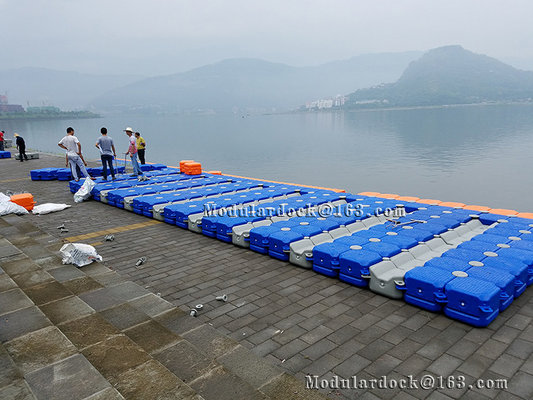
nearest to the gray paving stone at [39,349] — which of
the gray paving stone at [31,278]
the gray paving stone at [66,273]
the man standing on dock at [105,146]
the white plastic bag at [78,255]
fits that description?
the gray paving stone at [31,278]

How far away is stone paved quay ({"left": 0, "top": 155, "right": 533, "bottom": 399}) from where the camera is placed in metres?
4.01

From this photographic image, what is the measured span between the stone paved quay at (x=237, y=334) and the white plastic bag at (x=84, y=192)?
6.18 meters

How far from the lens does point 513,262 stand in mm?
6281

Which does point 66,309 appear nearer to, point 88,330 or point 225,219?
point 88,330

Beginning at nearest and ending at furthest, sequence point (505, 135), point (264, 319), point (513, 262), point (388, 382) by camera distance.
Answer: point (388, 382)
point (264, 319)
point (513, 262)
point (505, 135)

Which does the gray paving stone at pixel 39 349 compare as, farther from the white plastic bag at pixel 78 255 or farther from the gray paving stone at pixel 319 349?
the gray paving stone at pixel 319 349

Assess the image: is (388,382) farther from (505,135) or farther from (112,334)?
(505,135)

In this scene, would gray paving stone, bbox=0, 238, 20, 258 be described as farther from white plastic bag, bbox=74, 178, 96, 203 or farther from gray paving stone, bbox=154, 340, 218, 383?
white plastic bag, bbox=74, 178, 96, 203

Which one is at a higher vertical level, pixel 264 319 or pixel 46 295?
pixel 46 295

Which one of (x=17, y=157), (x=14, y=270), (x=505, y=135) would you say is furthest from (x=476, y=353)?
(x=505, y=135)

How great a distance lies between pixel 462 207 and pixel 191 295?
846 cm

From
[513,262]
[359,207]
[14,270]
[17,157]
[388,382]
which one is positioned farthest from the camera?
[17,157]

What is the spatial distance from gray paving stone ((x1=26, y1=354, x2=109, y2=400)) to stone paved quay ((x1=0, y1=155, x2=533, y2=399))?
17 mm

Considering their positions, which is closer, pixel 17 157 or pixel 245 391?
pixel 245 391
